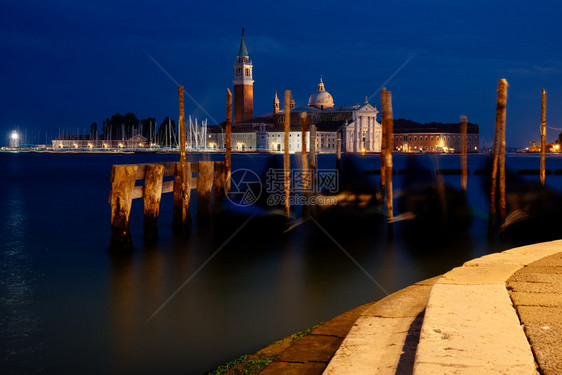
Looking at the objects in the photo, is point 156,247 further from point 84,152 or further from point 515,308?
point 84,152

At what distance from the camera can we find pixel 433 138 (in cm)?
9594

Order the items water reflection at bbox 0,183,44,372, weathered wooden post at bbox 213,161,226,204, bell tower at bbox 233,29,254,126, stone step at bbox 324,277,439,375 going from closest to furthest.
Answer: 1. stone step at bbox 324,277,439,375
2. water reflection at bbox 0,183,44,372
3. weathered wooden post at bbox 213,161,226,204
4. bell tower at bbox 233,29,254,126

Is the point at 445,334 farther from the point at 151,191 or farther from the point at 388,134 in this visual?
the point at 388,134

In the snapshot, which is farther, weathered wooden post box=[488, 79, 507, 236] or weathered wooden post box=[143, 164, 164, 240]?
weathered wooden post box=[488, 79, 507, 236]

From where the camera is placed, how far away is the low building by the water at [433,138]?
95.8m

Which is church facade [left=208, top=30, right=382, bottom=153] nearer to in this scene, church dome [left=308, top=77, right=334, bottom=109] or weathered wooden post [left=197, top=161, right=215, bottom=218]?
church dome [left=308, top=77, right=334, bottom=109]

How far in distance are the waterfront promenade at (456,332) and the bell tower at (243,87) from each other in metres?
84.6

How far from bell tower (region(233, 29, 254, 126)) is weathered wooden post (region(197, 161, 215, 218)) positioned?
74774mm

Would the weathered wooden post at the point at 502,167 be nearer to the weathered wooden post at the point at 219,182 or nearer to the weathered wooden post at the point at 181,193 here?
the weathered wooden post at the point at 181,193

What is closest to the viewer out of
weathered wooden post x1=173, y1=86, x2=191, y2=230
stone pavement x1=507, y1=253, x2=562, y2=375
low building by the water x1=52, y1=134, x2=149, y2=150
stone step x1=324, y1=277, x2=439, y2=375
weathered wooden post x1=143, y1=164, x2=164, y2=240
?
stone pavement x1=507, y1=253, x2=562, y2=375

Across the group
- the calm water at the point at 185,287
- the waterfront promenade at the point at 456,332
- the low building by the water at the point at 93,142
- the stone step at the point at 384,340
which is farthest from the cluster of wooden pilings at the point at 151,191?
the low building by the water at the point at 93,142

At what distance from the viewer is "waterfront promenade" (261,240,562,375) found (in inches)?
98.3

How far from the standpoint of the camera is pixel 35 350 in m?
5.14

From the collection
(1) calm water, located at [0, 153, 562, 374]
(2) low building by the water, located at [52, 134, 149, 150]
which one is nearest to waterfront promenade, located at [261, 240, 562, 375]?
(1) calm water, located at [0, 153, 562, 374]
